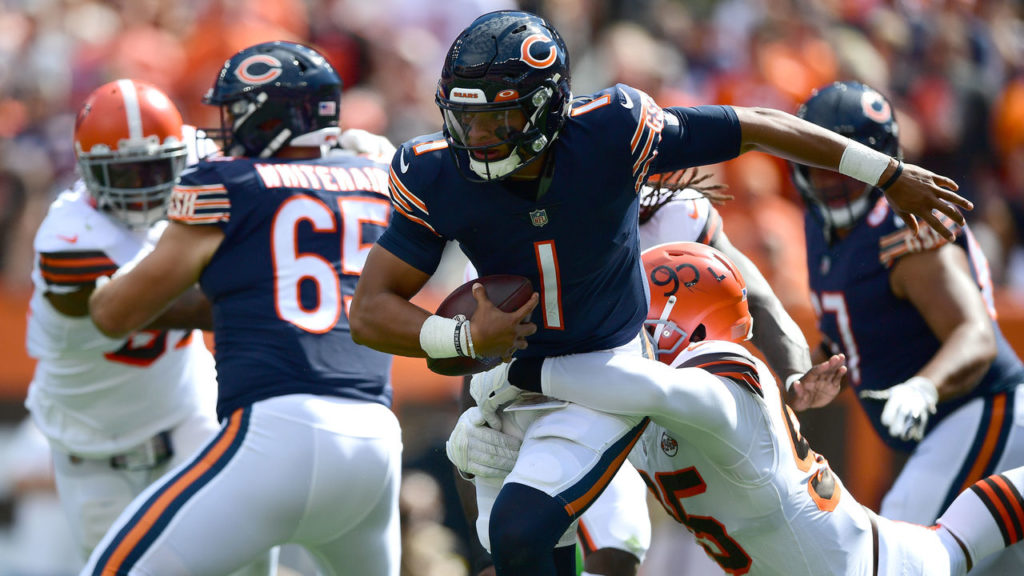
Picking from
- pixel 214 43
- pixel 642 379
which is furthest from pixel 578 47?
pixel 642 379

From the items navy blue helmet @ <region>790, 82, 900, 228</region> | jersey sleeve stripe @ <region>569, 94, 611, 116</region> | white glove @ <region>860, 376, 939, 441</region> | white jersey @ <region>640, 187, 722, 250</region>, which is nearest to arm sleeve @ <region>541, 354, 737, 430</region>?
jersey sleeve stripe @ <region>569, 94, 611, 116</region>

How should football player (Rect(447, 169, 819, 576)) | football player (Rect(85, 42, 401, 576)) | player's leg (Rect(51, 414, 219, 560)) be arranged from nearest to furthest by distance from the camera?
football player (Rect(85, 42, 401, 576)) → football player (Rect(447, 169, 819, 576)) → player's leg (Rect(51, 414, 219, 560))

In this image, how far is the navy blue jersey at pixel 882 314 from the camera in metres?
4.26

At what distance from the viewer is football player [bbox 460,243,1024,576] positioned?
10.3 ft

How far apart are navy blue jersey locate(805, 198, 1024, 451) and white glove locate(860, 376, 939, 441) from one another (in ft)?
1.77

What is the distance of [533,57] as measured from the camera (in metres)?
3.12

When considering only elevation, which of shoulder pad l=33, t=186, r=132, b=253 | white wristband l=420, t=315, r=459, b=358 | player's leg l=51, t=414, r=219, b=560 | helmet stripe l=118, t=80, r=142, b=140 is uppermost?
white wristband l=420, t=315, r=459, b=358

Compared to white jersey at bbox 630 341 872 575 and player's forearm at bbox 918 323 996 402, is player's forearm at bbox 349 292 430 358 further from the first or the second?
player's forearm at bbox 918 323 996 402

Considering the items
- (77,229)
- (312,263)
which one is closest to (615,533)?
(312,263)

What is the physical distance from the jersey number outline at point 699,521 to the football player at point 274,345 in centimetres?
88

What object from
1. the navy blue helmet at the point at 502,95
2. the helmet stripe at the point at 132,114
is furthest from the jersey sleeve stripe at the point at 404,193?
the helmet stripe at the point at 132,114

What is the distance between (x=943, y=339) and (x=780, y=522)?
1.16 m

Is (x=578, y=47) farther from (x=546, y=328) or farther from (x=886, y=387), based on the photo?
(x=546, y=328)

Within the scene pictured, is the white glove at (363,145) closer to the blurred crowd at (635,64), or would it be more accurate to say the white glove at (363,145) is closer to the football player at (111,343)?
the football player at (111,343)
